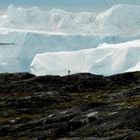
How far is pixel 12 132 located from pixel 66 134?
11576mm

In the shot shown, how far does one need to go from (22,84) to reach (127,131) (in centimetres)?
10996

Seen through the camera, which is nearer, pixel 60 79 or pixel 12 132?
pixel 12 132

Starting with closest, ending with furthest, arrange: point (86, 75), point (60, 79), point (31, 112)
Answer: point (31, 112)
point (60, 79)
point (86, 75)

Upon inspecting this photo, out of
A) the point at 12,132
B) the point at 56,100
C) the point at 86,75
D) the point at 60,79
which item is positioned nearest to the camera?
the point at 12,132

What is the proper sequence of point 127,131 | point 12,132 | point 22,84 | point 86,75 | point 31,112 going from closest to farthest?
point 127,131 → point 12,132 → point 31,112 → point 22,84 → point 86,75

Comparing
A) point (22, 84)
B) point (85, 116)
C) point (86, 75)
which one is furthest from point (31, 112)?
point (86, 75)

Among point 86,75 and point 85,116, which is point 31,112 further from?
point 86,75

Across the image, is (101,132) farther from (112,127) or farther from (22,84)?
(22,84)

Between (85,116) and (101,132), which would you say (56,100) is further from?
(101,132)

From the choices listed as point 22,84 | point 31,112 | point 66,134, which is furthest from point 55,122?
point 22,84

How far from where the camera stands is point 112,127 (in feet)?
157

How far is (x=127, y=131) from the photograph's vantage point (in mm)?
43688

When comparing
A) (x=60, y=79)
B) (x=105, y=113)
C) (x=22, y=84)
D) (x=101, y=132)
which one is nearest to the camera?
(x=101, y=132)

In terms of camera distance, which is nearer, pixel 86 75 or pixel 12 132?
pixel 12 132
